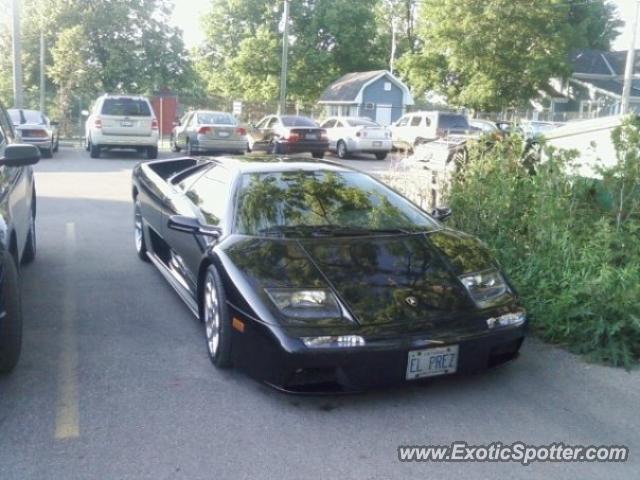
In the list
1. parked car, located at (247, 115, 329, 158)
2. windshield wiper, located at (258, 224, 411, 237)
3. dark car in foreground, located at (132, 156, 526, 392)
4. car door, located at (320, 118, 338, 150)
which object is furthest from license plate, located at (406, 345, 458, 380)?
car door, located at (320, 118, 338, 150)

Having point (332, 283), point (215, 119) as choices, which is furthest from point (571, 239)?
point (215, 119)

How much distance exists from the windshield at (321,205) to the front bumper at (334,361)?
100 cm

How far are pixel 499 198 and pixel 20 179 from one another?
14.4 ft

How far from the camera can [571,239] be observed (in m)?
5.95

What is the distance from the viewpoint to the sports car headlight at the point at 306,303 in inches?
156

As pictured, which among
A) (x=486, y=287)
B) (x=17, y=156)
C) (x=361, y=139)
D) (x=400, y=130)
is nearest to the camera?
(x=486, y=287)

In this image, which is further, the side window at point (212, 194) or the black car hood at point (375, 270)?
the side window at point (212, 194)

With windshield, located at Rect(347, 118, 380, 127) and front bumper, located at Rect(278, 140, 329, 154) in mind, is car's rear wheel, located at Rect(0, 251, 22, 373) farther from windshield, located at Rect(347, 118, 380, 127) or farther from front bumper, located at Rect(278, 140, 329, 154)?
windshield, located at Rect(347, 118, 380, 127)

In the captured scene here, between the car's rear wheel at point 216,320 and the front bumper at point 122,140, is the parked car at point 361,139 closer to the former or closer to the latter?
Result: the front bumper at point 122,140

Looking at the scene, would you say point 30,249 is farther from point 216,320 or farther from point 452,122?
point 452,122

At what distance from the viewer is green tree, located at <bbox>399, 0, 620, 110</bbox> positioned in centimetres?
3653

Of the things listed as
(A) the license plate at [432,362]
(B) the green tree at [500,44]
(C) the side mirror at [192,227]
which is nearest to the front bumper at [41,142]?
(C) the side mirror at [192,227]

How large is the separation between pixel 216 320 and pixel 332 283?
862 millimetres

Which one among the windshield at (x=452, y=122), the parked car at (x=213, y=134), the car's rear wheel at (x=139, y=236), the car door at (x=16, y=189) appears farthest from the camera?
the windshield at (x=452, y=122)
